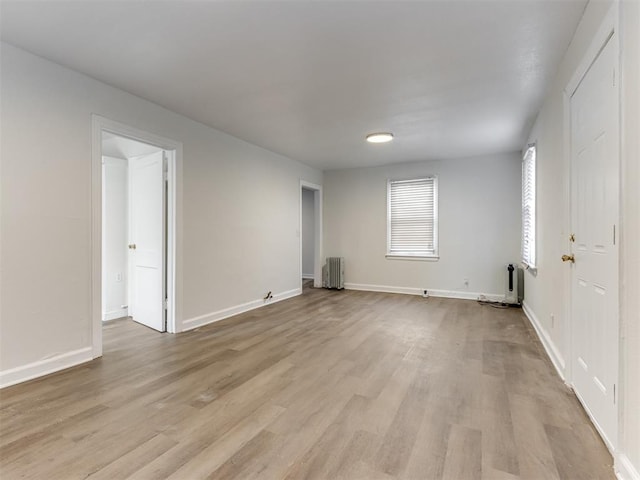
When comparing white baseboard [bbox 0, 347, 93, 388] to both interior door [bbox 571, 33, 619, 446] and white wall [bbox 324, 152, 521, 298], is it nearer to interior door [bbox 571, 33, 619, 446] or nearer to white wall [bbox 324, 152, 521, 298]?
interior door [bbox 571, 33, 619, 446]

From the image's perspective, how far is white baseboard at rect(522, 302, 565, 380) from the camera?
101 inches

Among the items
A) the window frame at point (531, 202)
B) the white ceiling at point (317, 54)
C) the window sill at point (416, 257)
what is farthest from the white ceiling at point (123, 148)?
the window frame at point (531, 202)

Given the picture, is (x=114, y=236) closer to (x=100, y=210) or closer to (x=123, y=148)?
(x=123, y=148)

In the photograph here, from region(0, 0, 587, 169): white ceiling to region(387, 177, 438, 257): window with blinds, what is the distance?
2.12m

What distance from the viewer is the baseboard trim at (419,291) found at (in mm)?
5479

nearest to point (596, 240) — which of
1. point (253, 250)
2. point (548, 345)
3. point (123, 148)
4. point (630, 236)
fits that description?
point (630, 236)

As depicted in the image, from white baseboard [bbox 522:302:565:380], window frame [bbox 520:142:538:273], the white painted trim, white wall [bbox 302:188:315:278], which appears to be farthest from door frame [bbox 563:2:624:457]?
white wall [bbox 302:188:315:278]

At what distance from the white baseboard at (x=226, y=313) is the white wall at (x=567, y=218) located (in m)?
3.67

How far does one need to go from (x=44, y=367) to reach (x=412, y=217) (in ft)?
18.2

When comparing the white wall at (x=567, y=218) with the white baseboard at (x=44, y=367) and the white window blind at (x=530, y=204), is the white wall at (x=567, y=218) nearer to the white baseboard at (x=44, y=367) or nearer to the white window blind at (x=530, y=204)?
the white window blind at (x=530, y=204)

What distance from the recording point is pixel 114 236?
452 cm

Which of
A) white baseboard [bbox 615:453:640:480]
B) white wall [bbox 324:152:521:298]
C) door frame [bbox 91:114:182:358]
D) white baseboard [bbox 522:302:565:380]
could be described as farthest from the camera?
white wall [bbox 324:152:521:298]

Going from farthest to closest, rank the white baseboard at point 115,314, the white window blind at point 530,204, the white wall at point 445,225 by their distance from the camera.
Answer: the white wall at point 445,225, the white baseboard at point 115,314, the white window blind at point 530,204

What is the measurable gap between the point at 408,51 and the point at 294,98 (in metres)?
1.25
